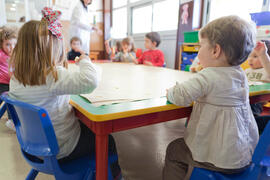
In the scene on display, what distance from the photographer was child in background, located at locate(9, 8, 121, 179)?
0.63 metres

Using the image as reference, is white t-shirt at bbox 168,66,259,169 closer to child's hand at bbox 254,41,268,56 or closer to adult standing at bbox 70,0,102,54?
child's hand at bbox 254,41,268,56

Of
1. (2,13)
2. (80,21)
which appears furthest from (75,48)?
(2,13)

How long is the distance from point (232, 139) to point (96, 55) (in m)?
5.17

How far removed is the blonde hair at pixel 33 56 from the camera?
626 millimetres

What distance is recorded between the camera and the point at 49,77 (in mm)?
631

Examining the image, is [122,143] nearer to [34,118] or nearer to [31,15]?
[34,118]

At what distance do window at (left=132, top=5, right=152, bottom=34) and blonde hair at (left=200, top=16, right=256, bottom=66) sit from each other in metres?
4.19

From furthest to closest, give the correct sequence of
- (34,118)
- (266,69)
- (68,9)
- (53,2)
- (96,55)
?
(96,55) → (68,9) → (53,2) → (266,69) → (34,118)

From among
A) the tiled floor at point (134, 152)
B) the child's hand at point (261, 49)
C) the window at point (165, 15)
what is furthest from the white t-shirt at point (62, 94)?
the window at point (165, 15)

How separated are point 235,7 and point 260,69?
228 centimetres

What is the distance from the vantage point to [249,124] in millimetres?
645

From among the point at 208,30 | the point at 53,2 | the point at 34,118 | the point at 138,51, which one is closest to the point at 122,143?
the point at 34,118

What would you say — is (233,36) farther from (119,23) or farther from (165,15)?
(119,23)

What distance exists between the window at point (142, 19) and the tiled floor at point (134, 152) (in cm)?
343
